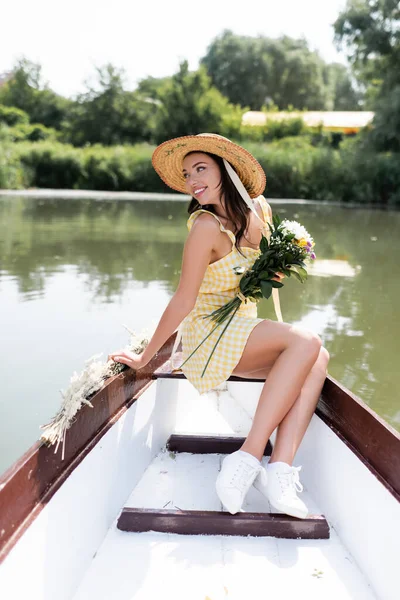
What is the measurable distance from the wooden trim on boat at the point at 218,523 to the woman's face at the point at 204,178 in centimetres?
92

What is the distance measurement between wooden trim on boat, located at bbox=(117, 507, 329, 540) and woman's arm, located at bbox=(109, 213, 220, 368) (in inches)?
19.5

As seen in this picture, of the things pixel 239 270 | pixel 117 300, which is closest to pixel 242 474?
pixel 239 270

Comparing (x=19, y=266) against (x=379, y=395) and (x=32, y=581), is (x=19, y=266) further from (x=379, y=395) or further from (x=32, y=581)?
(x=32, y=581)

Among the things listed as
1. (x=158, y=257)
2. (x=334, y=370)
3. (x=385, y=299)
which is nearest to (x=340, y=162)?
(x=158, y=257)

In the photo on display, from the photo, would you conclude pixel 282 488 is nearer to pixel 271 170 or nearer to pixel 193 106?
pixel 271 170

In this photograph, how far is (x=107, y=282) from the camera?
7047 mm

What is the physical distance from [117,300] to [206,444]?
4.10 meters

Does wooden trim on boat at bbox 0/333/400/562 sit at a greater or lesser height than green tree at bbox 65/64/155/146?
lesser

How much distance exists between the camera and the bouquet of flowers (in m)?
1.91

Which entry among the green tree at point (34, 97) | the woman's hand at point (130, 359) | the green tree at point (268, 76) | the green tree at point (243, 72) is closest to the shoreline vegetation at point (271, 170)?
the green tree at point (34, 97)

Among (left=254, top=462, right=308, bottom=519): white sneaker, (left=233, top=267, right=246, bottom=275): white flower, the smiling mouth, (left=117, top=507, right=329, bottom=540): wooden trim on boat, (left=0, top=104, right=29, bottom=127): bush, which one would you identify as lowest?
(left=117, top=507, right=329, bottom=540): wooden trim on boat

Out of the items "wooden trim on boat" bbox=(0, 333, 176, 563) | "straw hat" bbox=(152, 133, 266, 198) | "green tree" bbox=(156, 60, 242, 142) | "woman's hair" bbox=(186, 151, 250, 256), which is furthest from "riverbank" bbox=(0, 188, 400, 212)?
"wooden trim on boat" bbox=(0, 333, 176, 563)

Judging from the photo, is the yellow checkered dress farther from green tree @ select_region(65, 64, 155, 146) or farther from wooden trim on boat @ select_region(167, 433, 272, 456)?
green tree @ select_region(65, 64, 155, 146)

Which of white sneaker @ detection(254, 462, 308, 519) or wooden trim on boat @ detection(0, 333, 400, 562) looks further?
white sneaker @ detection(254, 462, 308, 519)
